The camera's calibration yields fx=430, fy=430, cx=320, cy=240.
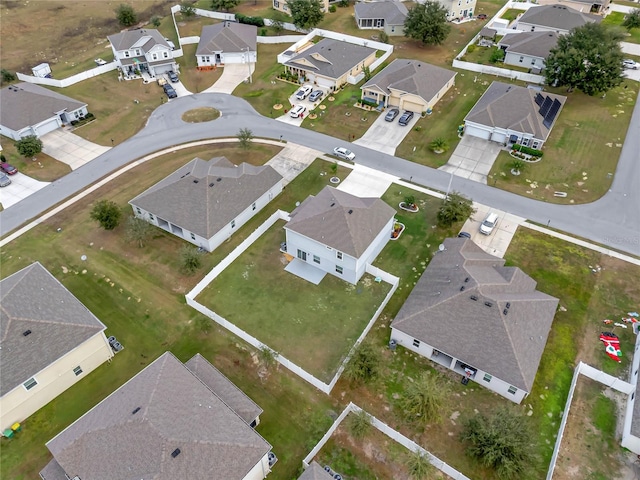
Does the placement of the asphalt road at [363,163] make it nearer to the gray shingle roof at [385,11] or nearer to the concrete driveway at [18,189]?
the concrete driveway at [18,189]

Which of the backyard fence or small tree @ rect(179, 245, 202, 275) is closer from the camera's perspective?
the backyard fence

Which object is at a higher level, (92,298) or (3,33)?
(3,33)

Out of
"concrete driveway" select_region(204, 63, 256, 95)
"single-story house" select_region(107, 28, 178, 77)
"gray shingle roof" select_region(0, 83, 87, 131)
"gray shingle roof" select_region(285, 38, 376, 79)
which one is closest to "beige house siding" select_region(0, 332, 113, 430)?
"gray shingle roof" select_region(0, 83, 87, 131)

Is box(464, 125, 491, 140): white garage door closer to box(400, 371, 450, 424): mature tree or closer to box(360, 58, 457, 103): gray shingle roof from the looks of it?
box(360, 58, 457, 103): gray shingle roof

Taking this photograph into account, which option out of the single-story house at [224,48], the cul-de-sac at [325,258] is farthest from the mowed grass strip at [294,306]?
the single-story house at [224,48]

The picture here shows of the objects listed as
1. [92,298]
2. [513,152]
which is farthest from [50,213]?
[513,152]

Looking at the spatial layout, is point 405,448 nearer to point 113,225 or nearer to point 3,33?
point 113,225
